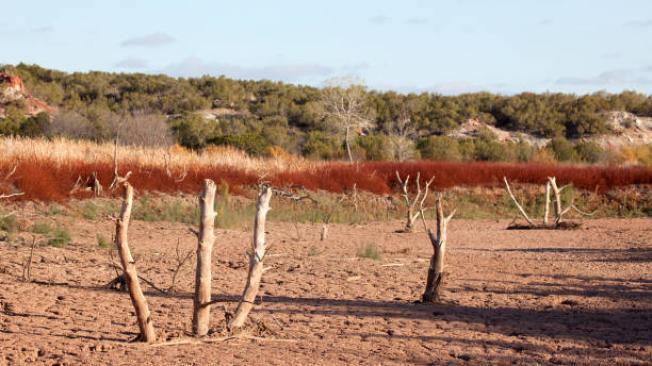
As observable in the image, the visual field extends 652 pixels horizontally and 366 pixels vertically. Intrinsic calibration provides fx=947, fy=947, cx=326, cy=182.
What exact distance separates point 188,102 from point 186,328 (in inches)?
2098

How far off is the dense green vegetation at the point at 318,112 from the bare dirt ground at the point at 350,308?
29.1m

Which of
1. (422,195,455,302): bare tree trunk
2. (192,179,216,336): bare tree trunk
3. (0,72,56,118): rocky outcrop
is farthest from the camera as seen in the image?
(0,72,56,118): rocky outcrop

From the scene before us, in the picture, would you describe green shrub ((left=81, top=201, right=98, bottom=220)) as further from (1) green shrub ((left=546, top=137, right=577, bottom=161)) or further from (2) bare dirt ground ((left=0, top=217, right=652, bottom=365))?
(1) green shrub ((left=546, top=137, right=577, bottom=161))

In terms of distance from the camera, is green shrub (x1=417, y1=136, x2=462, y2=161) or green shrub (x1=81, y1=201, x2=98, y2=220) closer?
green shrub (x1=81, y1=201, x2=98, y2=220)

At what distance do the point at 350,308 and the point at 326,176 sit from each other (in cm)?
1669

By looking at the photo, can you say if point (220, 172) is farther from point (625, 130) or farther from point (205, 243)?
point (625, 130)

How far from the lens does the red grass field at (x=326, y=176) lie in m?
19.7

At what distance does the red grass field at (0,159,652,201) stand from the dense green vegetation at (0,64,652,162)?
573 inches

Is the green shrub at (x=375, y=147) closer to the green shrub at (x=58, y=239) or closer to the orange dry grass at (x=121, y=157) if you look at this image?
the orange dry grass at (x=121, y=157)

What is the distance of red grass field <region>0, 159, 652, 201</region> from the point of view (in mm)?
19734

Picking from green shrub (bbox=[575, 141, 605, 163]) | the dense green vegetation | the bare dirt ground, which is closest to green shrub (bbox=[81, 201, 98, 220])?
the bare dirt ground

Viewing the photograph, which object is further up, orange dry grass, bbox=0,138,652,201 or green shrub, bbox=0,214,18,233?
orange dry grass, bbox=0,138,652,201

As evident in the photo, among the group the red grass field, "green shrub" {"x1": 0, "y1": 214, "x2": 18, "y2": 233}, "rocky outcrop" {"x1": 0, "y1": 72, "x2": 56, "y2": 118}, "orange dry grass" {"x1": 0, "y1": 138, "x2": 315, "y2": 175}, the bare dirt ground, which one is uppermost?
"rocky outcrop" {"x1": 0, "y1": 72, "x2": 56, "y2": 118}

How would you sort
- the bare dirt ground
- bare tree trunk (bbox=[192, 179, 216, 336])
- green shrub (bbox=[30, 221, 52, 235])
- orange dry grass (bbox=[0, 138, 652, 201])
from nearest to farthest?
1. bare tree trunk (bbox=[192, 179, 216, 336])
2. the bare dirt ground
3. green shrub (bbox=[30, 221, 52, 235])
4. orange dry grass (bbox=[0, 138, 652, 201])
